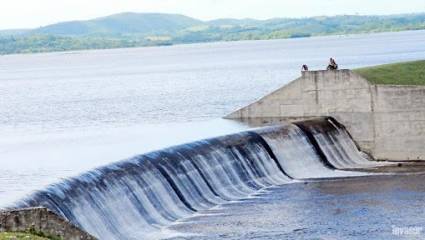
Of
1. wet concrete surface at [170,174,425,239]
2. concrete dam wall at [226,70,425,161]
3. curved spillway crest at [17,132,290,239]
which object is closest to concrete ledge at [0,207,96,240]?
curved spillway crest at [17,132,290,239]

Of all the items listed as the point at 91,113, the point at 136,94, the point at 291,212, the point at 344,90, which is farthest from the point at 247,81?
the point at 291,212

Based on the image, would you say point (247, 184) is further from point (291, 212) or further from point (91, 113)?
point (91, 113)

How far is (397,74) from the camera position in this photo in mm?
52844

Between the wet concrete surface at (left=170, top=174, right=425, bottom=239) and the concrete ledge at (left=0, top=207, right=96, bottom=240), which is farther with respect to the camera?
the wet concrete surface at (left=170, top=174, right=425, bottom=239)

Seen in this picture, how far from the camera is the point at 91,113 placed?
235 feet

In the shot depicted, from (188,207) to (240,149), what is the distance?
6746mm

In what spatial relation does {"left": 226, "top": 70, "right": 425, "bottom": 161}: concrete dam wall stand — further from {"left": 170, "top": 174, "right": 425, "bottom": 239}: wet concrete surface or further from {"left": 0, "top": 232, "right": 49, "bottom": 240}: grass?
{"left": 0, "top": 232, "right": 49, "bottom": 240}: grass

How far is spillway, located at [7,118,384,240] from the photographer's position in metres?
28.8

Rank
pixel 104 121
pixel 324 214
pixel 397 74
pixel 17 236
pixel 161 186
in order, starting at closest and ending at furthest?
1. pixel 17 236
2. pixel 324 214
3. pixel 161 186
4. pixel 397 74
5. pixel 104 121

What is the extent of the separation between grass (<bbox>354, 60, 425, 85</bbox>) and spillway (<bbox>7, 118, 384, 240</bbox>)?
16.7 ft

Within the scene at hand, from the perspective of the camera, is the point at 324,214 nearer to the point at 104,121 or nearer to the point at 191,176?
the point at 191,176

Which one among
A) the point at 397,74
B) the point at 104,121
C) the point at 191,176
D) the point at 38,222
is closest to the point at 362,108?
the point at 397,74

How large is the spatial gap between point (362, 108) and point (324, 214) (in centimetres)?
1460

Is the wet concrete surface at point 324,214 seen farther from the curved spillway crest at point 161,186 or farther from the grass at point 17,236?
the grass at point 17,236
